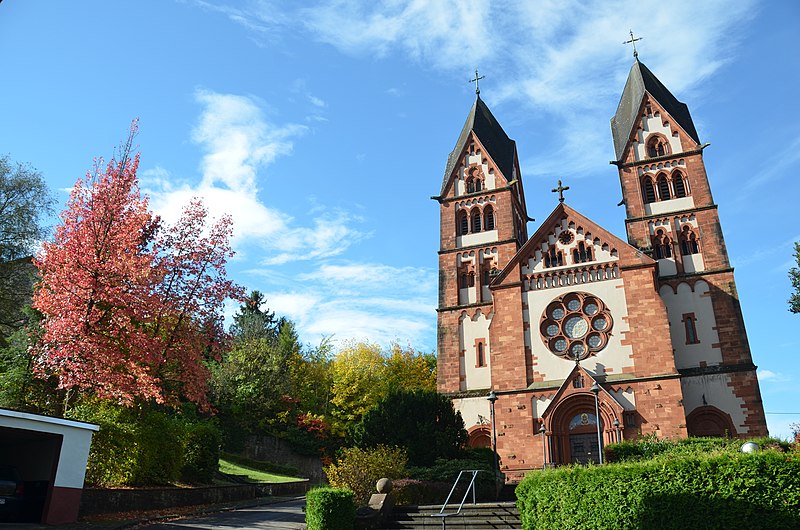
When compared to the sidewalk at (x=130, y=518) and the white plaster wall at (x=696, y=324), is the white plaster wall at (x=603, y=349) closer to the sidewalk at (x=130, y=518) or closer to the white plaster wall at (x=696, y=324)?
the white plaster wall at (x=696, y=324)

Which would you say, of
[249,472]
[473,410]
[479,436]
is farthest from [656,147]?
[249,472]

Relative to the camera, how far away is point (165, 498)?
19.2 metres

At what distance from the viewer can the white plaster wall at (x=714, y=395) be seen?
95.0ft

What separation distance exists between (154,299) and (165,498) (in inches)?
252

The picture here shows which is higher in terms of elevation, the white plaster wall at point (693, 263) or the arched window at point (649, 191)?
the arched window at point (649, 191)

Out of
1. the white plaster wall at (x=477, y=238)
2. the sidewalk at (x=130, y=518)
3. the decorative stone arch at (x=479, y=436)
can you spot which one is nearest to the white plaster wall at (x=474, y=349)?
the decorative stone arch at (x=479, y=436)

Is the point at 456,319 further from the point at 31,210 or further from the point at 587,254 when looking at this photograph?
the point at 31,210

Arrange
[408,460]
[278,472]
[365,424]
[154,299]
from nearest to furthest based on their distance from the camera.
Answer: [154,299] < [408,460] < [365,424] < [278,472]

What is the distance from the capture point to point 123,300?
57.5 ft

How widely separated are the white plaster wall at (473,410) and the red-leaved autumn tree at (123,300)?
1621 cm

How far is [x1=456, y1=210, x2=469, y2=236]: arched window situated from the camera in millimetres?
38781

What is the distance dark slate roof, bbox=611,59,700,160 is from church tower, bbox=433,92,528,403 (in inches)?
268

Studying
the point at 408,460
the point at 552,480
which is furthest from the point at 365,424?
the point at 552,480

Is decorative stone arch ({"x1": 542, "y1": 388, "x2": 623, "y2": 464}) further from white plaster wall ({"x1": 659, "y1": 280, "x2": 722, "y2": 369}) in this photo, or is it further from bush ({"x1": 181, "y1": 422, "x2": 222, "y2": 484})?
bush ({"x1": 181, "y1": 422, "x2": 222, "y2": 484})
